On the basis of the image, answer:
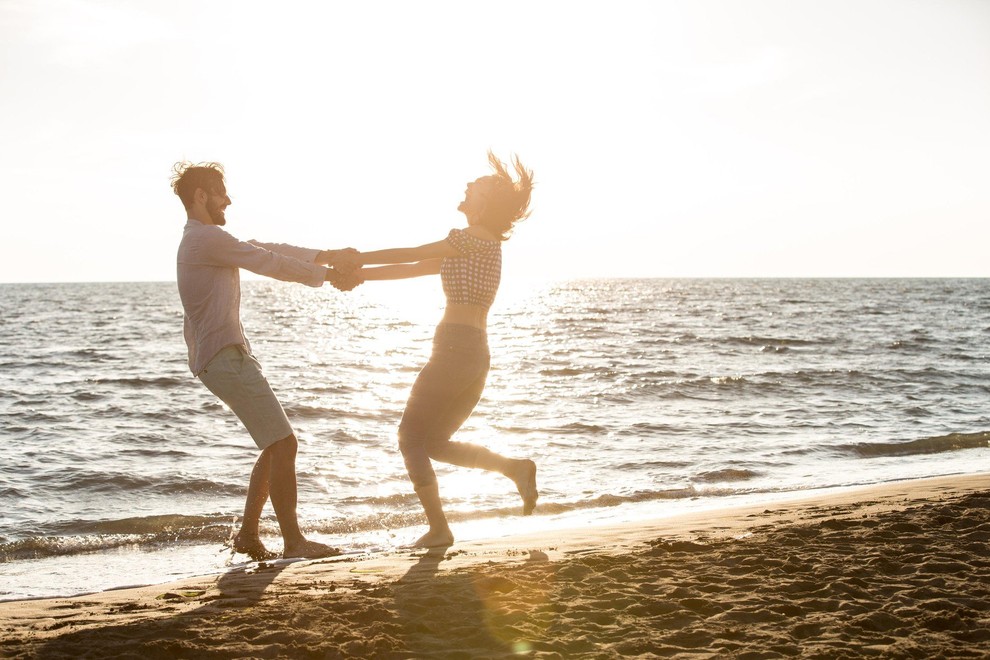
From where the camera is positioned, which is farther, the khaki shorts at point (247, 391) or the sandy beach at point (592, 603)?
the khaki shorts at point (247, 391)

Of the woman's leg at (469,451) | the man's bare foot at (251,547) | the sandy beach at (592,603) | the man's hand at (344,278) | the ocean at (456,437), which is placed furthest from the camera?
the ocean at (456,437)

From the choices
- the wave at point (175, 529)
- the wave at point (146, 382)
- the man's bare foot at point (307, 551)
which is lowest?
the wave at point (175, 529)

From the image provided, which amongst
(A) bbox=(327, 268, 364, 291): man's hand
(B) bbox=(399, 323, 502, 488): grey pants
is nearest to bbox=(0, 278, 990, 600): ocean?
(B) bbox=(399, 323, 502, 488): grey pants

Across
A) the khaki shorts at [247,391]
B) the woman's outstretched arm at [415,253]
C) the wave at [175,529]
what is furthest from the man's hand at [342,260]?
the wave at [175,529]

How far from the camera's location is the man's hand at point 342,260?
18.1 feet

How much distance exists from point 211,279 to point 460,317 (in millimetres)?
1402

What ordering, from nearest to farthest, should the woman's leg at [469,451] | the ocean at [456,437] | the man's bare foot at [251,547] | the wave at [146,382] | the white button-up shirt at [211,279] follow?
the white button-up shirt at [211,279], the woman's leg at [469,451], the man's bare foot at [251,547], the ocean at [456,437], the wave at [146,382]

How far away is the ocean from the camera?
281 inches

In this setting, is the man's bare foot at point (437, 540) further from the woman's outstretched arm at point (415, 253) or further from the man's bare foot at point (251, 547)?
the woman's outstretched arm at point (415, 253)

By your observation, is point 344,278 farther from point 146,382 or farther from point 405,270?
point 146,382

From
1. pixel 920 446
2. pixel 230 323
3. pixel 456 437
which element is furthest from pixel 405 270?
pixel 920 446

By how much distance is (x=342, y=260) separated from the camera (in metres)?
5.59

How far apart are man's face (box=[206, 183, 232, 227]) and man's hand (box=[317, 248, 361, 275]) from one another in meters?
0.76

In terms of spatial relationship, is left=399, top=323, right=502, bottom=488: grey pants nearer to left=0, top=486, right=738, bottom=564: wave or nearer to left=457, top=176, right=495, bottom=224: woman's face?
left=457, top=176, right=495, bottom=224: woman's face
